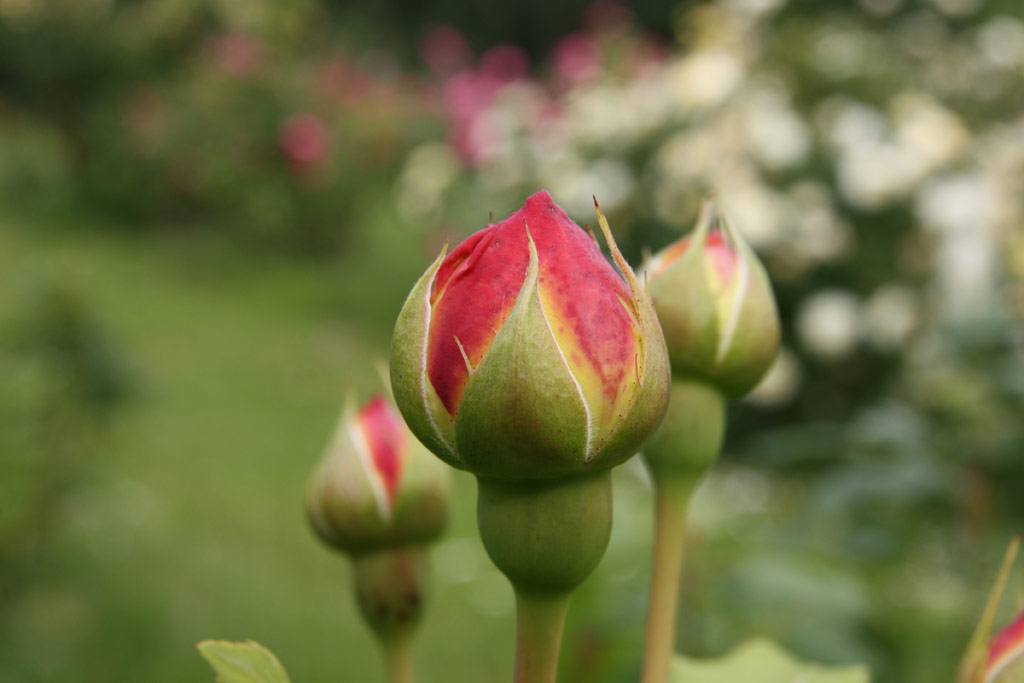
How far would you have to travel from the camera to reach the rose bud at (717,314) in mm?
464

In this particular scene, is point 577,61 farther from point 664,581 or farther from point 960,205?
point 664,581

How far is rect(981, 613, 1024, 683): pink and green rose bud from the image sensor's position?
402 mm

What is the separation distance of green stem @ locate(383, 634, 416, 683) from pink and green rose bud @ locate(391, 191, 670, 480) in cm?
21

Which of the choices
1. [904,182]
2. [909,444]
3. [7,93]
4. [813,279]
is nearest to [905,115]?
[904,182]

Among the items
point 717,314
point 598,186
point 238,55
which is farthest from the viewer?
point 238,55

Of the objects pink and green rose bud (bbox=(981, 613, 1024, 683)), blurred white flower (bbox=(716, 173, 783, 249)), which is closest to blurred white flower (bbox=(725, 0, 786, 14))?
blurred white flower (bbox=(716, 173, 783, 249))

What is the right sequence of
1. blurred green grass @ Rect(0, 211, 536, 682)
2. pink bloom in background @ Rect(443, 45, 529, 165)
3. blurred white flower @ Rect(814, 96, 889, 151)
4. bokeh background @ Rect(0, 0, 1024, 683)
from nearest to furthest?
bokeh background @ Rect(0, 0, 1024, 683), blurred green grass @ Rect(0, 211, 536, 682), blurred white flower @ Rect(814, 96, 889, 151), pink bloom in background @ Rect(443, 45, 529, 165)

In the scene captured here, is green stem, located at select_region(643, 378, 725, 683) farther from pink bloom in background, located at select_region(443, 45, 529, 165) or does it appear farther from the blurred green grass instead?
pink bloom in background, located at select_region(443, 45, 529, 165)

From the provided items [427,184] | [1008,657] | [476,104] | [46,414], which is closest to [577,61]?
[476,104]

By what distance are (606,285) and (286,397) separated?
4.10m

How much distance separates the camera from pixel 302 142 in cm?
603

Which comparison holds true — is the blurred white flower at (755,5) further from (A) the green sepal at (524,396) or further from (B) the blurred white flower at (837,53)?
(A) the green sepal at (524,396)

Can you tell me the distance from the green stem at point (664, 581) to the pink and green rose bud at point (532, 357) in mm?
126

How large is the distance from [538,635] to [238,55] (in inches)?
264
